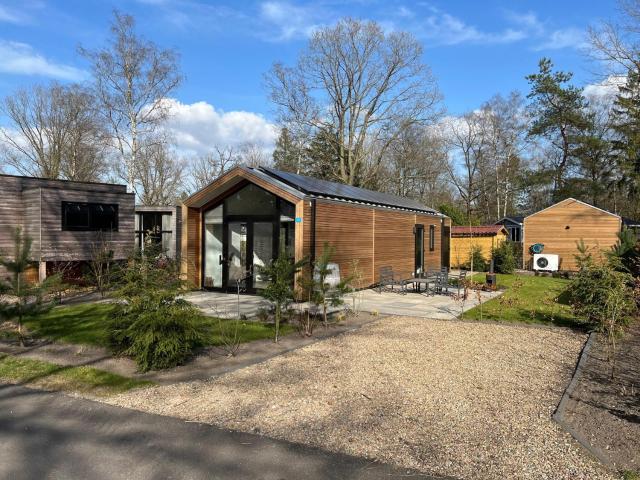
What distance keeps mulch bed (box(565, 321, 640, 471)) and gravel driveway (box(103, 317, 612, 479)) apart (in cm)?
22

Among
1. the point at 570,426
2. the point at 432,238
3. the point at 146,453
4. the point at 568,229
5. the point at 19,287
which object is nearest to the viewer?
the point at 146,453

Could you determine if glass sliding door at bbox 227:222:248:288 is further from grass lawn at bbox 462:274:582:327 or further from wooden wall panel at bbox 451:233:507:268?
wooden wall panel at bbox 451:233:507:268

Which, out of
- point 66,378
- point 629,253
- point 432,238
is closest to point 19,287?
point 66,378

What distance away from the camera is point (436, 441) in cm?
412

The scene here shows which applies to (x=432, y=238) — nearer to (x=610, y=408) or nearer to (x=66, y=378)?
(x=610, y=408)

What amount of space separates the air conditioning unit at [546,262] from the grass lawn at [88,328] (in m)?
20.3

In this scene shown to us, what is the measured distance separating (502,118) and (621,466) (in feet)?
140

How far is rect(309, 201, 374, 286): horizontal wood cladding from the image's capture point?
43.0 feet

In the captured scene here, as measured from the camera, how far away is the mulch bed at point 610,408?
397cm

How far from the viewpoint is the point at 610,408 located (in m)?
4.96

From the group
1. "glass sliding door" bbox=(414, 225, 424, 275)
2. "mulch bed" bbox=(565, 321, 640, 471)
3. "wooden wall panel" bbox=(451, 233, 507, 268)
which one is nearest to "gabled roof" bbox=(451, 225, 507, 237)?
"wooden wall panel" bbox=(451, 233, 507, 268)

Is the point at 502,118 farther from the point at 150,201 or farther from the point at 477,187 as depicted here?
the point at 150,201

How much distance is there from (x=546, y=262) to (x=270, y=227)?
17.8 metres

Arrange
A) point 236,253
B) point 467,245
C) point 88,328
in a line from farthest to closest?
point 467,245
point 236,253
point 88,328
